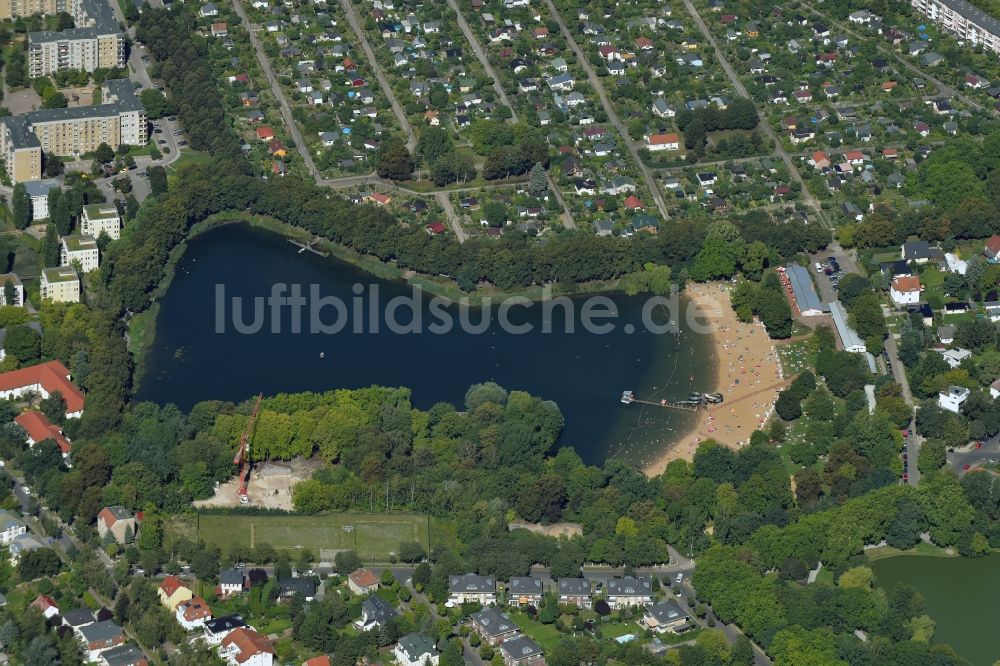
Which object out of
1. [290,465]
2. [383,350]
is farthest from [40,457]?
[383,350]

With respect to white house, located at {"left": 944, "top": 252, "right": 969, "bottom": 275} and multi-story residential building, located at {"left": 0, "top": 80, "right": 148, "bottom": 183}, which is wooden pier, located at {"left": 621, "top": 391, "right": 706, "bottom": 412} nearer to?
white house, located at {"left": 944, "top": 252, "right": 969, "bottom": 275}

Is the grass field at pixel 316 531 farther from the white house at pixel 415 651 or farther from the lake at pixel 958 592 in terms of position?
the lake at pixel 958 592

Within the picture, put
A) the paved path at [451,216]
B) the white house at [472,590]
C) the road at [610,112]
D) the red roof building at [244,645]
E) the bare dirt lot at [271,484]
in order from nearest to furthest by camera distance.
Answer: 1. the red roof building at [244,645]
2. the white house at [472,590]
3. the bare dirt lot at [271,484]
4. the paved path at [451,216]
5. the road at [610,112]

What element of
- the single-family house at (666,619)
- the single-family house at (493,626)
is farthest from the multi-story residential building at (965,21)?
the single-family house at (493,626)

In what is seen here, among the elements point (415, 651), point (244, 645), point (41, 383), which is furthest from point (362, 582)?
point (41, 383)

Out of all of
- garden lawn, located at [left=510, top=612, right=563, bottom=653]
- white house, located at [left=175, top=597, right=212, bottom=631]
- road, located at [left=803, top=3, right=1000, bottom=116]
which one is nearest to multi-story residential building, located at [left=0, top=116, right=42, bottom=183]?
white house, located at [left=175, top=597, right=212, bottom=631]

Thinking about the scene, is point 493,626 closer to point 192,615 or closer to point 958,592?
point 192,615
